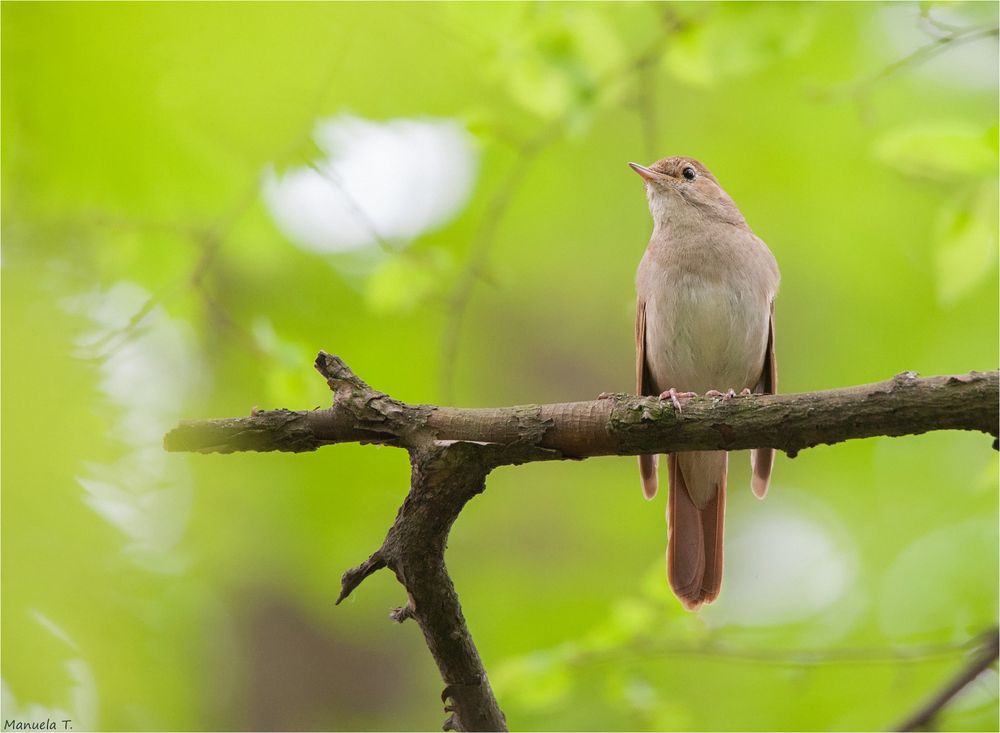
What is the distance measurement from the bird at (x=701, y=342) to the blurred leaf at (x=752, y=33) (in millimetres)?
1524

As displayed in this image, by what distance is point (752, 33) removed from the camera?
4168 mm

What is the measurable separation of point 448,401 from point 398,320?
313 centimetres

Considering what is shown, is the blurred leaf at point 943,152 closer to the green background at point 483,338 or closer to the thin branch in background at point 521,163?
the green background at point 483,338

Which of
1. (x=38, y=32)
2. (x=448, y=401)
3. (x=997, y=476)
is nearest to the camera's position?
(x=38, y=32)

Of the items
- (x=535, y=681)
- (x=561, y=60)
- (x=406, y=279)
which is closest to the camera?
(x=561, y=60)

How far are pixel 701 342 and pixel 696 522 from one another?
1.05 metres

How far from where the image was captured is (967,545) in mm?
7203

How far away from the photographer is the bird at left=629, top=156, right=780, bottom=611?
5.46m

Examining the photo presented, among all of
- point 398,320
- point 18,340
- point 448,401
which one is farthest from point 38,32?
point 398,320

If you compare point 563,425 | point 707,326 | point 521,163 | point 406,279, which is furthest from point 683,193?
point 563,425

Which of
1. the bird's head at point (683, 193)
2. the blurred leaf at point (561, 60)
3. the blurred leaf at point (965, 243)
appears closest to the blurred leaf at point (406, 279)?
the blurred leaf at point (561, 60)

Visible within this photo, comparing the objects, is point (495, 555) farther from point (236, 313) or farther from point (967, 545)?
point (967, 545)

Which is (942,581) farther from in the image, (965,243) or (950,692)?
(965,243)

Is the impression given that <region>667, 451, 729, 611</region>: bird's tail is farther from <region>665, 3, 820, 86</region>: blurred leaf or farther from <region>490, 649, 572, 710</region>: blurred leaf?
<region>665, 3, 820, 86</region>: blurred leaf
